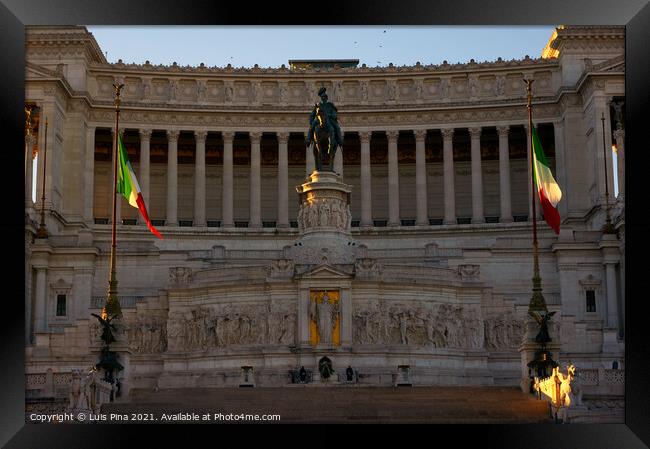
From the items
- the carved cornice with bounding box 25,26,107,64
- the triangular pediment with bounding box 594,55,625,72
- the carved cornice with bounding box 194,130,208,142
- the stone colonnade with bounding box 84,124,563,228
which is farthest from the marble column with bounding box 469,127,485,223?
the carved cornice with bounding box 25,26,107,64

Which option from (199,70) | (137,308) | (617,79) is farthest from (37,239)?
(617,79)

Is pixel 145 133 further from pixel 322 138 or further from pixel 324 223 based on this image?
pixel 324 223

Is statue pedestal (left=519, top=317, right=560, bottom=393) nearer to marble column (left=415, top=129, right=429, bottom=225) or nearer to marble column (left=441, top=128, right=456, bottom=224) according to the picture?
marble column (left=441, top=128, right=456, bottom=224)

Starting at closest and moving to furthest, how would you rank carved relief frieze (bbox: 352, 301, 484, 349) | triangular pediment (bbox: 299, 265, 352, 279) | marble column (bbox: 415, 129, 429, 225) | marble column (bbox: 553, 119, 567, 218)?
1. triangular pediment (bbox: 299, 265, 352, 279)
2. carved relief frieze (bbox: 352, 301, 484, 349)
3. marble column (bbox: 553, 119, 567, 218)
4. marble column (bbox: 415, 129, 429, 225)

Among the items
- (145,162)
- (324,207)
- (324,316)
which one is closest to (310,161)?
(145,162)

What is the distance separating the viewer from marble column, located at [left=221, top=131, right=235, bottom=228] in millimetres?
87250

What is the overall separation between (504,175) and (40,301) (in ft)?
109

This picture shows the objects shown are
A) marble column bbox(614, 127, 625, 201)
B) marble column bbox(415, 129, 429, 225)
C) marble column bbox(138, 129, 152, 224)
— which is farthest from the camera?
marble column bbox(415, 129, 429, 225)

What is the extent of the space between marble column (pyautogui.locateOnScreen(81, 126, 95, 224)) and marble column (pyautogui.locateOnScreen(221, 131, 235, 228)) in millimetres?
8355

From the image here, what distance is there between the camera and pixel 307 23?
28.5 meters

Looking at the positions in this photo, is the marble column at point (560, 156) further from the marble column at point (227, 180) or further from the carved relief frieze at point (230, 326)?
the carved relief frieze at point (230, 326)

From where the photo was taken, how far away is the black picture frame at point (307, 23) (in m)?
28.3

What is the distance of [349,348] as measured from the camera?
54.3m

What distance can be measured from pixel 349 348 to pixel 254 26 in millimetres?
27387
